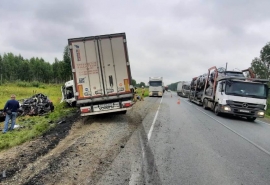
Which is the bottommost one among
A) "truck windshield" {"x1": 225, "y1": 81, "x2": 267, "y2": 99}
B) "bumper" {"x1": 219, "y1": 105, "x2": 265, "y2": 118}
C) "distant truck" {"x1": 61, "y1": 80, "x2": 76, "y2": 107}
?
"bumper" {"x1": 219, "y1": 105, "x2": 265, "y2": 118}

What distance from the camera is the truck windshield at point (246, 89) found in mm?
13891

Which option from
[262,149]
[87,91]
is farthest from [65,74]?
[262,149]

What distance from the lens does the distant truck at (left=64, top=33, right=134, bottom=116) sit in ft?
34.2

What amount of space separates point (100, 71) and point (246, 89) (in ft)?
29.3

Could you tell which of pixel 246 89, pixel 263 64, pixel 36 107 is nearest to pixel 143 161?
pixel 246 89

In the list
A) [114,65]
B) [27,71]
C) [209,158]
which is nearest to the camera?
[209,158]

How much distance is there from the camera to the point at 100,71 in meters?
10.6

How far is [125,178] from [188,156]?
6.94ft

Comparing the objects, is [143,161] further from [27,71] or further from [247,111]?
[27,71]

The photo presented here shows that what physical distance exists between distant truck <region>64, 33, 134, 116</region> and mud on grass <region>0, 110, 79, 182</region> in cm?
237

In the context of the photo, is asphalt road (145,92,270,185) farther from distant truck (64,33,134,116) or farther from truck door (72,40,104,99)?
truck door (72,40,104,99)

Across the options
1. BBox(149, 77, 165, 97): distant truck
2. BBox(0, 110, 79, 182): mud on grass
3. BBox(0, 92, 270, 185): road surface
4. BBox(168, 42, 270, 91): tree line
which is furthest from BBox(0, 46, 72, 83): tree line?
BBox(0, 92, 270, 185): road surface

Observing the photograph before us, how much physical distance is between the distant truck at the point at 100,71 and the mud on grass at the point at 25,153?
237 centimetres

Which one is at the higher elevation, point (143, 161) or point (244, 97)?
point (244, 97)
